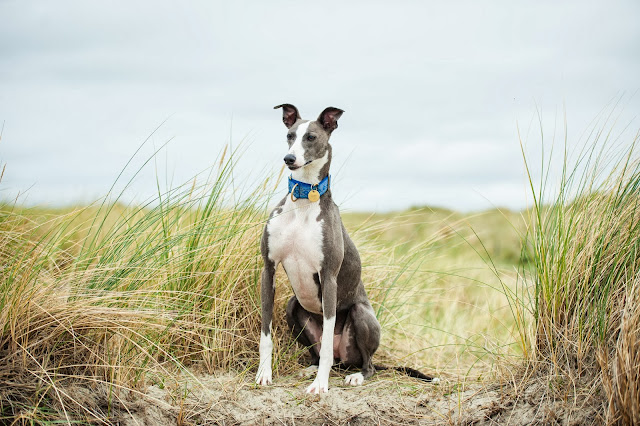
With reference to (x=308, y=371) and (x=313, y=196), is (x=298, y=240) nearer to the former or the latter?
(x=313, y=196)

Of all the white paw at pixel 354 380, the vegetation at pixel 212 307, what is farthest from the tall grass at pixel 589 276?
the white paw at pixel 354 380

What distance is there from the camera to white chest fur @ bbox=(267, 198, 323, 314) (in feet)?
14.0

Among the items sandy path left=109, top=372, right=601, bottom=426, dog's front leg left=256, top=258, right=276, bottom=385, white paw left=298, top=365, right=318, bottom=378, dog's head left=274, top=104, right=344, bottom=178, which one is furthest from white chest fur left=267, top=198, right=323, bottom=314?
sandy path left=109, top=372, right=601, bottom=426

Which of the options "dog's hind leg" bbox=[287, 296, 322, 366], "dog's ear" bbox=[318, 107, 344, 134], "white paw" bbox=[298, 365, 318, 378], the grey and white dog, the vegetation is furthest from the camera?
"dog's hind leg" bbox=[287, 296, 322, 366]

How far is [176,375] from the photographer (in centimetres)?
421

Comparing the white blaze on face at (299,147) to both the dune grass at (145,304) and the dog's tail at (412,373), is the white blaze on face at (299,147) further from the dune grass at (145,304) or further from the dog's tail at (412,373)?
the dog's tail at (412,373)

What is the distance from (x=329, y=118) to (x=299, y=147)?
0.49 metres

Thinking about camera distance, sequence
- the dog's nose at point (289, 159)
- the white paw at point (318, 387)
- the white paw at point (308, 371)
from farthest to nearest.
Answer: the white paw at point (308, 371)
the white paw at point (318, 387)
the dog's nose at point (289, 159)

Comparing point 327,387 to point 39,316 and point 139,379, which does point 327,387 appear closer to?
point 139,379

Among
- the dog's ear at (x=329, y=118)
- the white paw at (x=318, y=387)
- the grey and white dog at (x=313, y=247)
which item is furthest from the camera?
the dog's ear at (x=329, y=118)

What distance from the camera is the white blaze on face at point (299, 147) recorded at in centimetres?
409

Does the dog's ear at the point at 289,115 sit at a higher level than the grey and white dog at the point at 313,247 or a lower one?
higher

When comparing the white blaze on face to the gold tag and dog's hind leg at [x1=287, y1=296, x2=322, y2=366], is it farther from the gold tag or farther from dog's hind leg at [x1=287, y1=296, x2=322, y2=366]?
dog's hind leg at [x1=287, y1=296, x2=322, y2=366]

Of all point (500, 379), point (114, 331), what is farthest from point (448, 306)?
point (114, 331)
